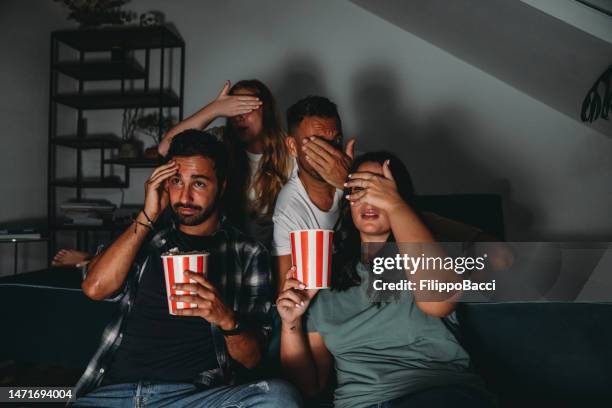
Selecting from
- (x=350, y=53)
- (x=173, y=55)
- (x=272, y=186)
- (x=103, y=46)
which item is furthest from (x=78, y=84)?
(x=272, y=186)

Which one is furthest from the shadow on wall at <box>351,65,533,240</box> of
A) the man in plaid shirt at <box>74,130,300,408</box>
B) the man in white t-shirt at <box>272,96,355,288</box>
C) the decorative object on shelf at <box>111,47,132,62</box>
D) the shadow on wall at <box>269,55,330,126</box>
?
the man in plaid shirt at <box>74,130,300,408</box>

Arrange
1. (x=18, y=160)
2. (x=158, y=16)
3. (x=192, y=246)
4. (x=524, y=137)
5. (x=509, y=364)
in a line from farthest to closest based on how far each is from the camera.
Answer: (x=158, y=16)
(x=524, y=137)
(x=18, y=160)
(x=192, y=246)
(x=509, y=364)

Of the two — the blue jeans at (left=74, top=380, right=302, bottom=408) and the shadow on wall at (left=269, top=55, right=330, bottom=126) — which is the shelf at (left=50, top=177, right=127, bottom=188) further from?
the blue jeans at (left=74, top=380, right=302, bottom=408)

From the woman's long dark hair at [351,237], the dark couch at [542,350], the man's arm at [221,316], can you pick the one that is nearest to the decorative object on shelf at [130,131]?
the woman's long dark hair at [351,237]

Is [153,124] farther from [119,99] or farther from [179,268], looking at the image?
[179,268]

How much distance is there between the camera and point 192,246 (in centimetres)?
131

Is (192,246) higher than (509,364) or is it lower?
higher

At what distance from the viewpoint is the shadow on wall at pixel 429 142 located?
3178 mm

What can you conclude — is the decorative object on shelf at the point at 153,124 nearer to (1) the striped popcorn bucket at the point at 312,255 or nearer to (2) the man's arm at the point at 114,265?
(2) the man's arm at the point at 114,265

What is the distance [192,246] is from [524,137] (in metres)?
2.84

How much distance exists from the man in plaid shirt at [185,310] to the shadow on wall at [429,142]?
2.18m

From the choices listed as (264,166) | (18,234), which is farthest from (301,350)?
(18,234)

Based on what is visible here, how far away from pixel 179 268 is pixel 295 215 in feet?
2.17

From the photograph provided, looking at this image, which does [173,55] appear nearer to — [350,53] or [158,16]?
[158,16]
